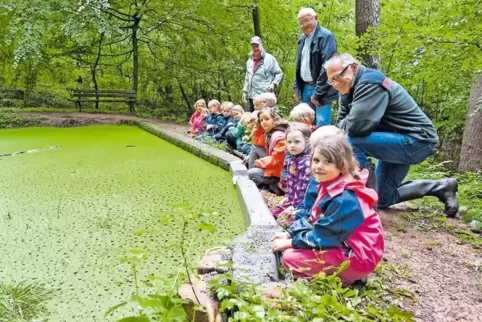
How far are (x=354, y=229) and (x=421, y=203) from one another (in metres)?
1.90

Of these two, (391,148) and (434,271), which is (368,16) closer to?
(391,148)

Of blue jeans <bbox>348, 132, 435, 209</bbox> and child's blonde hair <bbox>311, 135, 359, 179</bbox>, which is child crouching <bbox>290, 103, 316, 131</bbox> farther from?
child's blonde hair <bbox>311, 135, 359, 179</bbox>

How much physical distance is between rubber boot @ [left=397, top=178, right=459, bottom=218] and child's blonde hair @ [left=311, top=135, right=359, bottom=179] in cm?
134

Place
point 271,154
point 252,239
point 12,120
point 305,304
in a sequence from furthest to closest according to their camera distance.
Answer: point 12,120 → point 271,154 → point 252,239 → point 305,304

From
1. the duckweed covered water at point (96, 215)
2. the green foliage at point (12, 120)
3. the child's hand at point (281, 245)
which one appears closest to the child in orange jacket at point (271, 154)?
the duckweed covered water at point (96, 215)

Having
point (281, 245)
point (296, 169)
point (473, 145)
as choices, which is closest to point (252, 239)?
point (281, 245)

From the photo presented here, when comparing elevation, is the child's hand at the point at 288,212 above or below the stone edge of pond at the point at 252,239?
below

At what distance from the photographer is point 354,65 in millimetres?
2541

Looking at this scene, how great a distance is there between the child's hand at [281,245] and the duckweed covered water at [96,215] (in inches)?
→ 19.4

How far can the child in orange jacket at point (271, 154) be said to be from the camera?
3.47 metres

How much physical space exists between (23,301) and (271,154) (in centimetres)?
215

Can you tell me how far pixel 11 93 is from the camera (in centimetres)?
1071

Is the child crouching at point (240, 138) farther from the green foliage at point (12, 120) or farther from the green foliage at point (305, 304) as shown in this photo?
the green foliage at point (12, 120)

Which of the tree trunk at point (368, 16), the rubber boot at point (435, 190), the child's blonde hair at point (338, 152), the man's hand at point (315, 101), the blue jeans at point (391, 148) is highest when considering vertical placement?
the tree trunk at point (368, 16)
